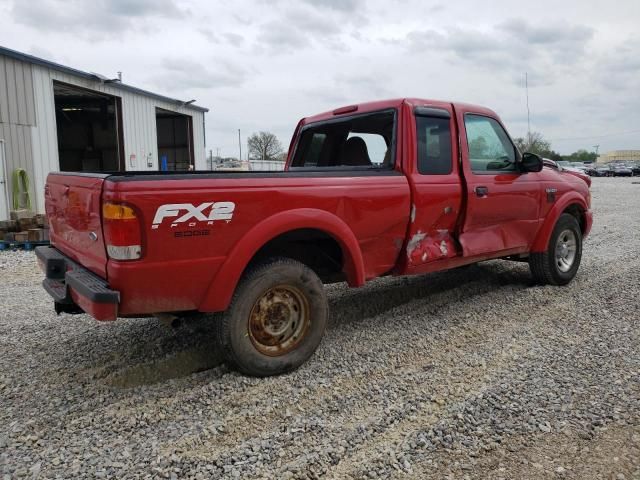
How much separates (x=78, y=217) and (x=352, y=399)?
2.18m

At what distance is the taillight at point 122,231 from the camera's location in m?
3.00

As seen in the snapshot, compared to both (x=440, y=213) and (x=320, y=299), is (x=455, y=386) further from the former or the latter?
(x=440, y=213)

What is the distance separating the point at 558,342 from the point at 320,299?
203cm

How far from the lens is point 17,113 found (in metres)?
11.3

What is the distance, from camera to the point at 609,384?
353cm

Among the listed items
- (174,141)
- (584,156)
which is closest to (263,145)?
(174,141)

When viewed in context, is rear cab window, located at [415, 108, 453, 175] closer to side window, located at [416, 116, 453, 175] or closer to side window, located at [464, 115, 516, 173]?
side window, located at [416, 116, 453, 175]

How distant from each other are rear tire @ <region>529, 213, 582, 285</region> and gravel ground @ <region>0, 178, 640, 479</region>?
63 cm

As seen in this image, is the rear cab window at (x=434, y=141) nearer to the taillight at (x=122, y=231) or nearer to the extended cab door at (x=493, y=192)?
the extended cab door at (x=493, y=192)

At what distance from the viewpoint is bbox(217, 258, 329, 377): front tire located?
11.5 feet

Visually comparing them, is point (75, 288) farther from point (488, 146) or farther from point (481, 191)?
point (488, 146)

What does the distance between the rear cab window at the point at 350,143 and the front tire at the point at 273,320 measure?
1410 millimetres

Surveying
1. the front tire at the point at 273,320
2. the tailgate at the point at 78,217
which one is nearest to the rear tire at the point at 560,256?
the front tire at the point at 273,320

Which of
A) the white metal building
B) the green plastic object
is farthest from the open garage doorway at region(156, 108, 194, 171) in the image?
the green plastic object
